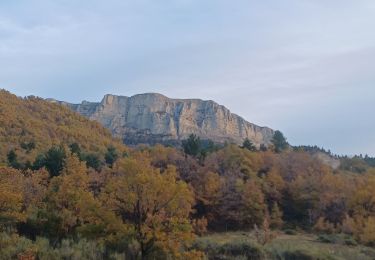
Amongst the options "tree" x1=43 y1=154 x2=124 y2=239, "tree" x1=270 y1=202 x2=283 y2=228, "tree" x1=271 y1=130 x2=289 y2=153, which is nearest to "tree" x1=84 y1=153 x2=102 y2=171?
"tree" x1=43 y1=154 x2=124 y2=239

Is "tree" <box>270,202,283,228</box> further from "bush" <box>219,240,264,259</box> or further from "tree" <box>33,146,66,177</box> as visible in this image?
"tree" <box>33,146,66,177</box>

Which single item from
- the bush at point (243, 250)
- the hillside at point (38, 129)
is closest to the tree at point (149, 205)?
the bush at point (243, 250)

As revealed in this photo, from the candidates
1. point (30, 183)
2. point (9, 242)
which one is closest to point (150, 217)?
point (9, 242)

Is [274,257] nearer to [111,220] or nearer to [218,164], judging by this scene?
[111,220]

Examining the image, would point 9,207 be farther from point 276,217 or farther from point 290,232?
point 276,217

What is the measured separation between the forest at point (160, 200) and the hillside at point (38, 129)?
1.29 feet

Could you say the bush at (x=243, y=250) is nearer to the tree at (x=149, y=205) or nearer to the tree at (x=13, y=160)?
the tree at (x=149, y=205)

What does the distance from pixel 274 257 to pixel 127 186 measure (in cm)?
1142

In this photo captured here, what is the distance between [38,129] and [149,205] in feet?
249

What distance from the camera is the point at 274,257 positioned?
115 feet

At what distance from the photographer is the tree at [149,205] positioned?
2998 cm

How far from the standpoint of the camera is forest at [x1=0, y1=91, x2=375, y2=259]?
1197 inches

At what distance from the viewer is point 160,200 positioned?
1230 inches

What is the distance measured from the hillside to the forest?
1.29ft
